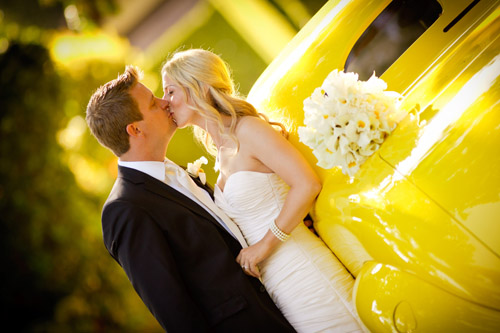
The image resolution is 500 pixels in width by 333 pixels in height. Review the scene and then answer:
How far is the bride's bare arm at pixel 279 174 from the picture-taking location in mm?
1784

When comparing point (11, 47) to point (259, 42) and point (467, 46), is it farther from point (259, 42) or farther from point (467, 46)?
point (467, 46)

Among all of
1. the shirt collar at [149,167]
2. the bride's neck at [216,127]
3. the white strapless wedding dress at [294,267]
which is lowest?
the white strapless wedding dress at [294,267]

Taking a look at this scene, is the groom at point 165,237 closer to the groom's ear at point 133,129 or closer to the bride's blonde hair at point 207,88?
the groom's ear at point 133,129

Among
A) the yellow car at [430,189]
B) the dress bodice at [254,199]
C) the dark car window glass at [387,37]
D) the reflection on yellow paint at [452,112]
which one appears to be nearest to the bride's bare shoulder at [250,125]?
the dress bodice at [254,199]

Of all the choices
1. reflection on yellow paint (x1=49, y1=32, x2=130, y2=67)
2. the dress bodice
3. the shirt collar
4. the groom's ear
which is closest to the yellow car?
the dress bodice

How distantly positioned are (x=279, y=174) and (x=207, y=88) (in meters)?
0.63

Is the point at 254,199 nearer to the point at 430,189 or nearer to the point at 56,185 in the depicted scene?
the point at 430,189

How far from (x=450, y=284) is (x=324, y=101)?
85 centimetres

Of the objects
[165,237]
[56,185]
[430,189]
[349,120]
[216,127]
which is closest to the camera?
[430,189]

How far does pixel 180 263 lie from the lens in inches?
72.8

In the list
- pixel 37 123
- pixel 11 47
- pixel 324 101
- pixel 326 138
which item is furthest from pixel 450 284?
pixel 11 47

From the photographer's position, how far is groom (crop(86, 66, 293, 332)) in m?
1.73

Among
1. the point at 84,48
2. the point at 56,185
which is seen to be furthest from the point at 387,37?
the point at 56,185

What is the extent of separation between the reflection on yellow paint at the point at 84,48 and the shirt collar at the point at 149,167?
1631 mm
